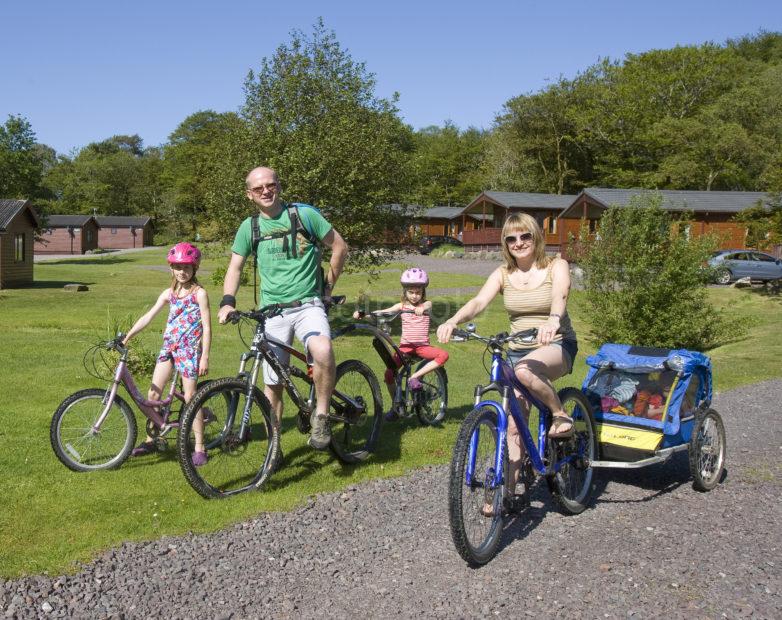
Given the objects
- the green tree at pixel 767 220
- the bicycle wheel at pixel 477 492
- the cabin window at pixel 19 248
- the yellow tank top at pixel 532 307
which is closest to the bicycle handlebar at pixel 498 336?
the bicycle wheel at pixel 477 492

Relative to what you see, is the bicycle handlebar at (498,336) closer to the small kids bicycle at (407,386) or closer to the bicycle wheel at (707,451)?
the bicycle wheel at (707,451)

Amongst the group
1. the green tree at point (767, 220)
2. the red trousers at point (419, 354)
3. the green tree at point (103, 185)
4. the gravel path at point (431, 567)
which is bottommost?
the gravel path at point (431, 567)

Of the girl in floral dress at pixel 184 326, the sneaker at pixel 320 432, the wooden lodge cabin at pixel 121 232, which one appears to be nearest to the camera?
the sneaker at pixel 320 432

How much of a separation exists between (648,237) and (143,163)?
113 metres

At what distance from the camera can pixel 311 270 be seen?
570cm

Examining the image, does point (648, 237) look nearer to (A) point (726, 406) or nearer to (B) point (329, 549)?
(A) point (726, 406)

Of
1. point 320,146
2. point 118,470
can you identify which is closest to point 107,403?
point 118,470

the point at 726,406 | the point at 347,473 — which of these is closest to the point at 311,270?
the point at 347,473

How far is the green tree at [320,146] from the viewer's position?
16.5 meters

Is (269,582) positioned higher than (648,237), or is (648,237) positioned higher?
(648,237)

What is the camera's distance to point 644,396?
6160 millimetres

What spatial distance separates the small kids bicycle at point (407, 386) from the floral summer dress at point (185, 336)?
6.12ft

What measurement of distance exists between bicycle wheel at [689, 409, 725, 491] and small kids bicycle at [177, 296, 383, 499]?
2677 mm

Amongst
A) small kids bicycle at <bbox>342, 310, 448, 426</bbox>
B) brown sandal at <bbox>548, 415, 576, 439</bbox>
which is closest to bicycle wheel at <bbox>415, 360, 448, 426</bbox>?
small kids bicycle at <bbox>342, 310, 448, 426</bbox>
